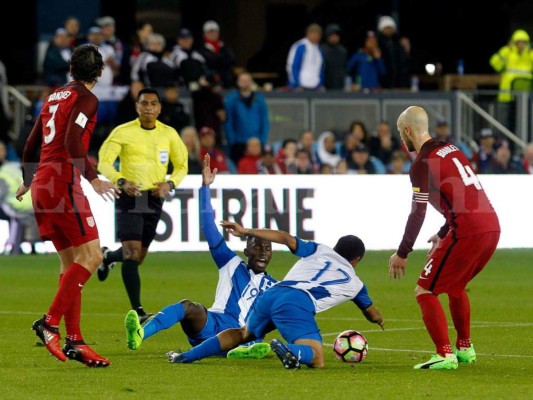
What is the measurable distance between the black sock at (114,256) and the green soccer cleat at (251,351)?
378cm

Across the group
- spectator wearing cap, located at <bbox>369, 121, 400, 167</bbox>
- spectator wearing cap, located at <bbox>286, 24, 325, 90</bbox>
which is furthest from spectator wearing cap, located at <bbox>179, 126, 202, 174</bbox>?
spectator wearing cap, located at <bbox>369, 121, 400, 167</bbox>

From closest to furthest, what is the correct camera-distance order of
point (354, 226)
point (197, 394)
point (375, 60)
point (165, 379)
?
point (197, 394) < point (165, 379) < point (354, 226) < point (375, 60)

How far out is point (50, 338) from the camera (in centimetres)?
1035

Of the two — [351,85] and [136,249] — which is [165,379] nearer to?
[136,249]

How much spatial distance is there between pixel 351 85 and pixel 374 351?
16034 mm

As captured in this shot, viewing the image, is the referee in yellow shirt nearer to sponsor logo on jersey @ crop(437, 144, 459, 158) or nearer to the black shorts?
the black shorts

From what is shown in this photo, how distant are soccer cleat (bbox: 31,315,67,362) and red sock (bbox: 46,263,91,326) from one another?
0.07 metres

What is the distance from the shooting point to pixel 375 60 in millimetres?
26953

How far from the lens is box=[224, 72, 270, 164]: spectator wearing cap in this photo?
79.0 feet

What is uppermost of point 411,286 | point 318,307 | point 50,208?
point 50,208

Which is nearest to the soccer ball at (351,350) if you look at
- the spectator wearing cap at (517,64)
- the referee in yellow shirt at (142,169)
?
the referee in yellow shirt at (142,169)

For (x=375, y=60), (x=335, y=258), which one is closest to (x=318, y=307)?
(x=335, y=258)

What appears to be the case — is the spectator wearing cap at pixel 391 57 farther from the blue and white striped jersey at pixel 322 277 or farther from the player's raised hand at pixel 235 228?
the player's raised hand at pixel 235 228

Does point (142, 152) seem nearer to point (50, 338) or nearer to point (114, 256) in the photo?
point (114, 256)
